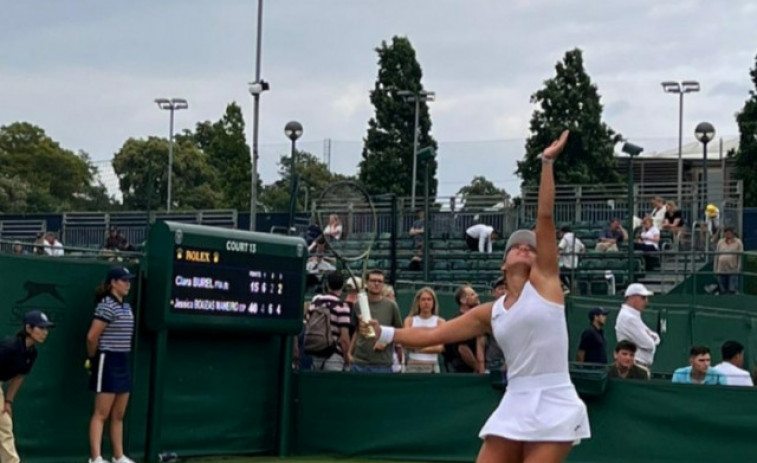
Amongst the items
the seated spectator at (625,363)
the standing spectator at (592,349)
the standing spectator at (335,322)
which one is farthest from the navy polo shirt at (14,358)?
the standing spectator at (592,349)

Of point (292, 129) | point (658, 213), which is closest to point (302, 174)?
point (292, 129)

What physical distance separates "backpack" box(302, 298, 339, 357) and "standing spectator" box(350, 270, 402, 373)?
266 mm

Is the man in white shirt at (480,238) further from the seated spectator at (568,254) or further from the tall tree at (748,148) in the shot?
the tall tree at (748,148)

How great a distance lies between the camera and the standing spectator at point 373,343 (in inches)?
552

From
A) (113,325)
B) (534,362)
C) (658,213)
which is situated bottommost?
(113,325)

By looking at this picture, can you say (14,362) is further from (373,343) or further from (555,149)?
(555,149)

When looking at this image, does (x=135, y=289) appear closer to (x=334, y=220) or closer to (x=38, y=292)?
(x=38, y=292)

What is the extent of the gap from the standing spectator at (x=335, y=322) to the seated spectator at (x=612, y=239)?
11.2 m

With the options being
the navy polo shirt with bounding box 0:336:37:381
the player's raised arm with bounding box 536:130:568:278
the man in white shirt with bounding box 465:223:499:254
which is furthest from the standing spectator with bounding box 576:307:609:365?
the man in white shirt with bounding box 465:223:499:254

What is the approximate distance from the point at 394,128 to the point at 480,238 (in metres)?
27.8

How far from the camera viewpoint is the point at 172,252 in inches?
514

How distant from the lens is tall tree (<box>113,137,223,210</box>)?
6088 cm

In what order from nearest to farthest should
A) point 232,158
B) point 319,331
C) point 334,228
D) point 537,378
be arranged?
point 537,378 → point 319,331 → point 334,228 → point 232,158

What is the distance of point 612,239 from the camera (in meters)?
25.4
